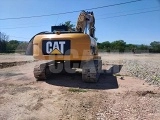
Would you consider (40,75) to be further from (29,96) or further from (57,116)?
(57,116)

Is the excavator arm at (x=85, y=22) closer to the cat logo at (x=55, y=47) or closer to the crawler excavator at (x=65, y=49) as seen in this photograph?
the crawler excavator at (x=65, y=49)

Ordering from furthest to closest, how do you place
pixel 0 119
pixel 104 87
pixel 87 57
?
pixel 87 57
pixel 104 87
pixel 0 119

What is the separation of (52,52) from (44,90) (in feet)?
5.97

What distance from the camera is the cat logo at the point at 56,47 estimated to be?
8984mm

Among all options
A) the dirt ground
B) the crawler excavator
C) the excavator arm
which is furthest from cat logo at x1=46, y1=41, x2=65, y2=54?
the excavator arm

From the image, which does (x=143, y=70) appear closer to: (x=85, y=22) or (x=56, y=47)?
(x=85, y=22)

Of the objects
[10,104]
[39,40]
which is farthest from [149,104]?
[39,40]

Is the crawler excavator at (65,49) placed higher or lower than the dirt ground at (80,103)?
higher

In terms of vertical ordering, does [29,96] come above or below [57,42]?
below

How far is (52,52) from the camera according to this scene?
29.8 feet

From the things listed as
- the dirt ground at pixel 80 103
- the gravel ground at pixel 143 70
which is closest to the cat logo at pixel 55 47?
the dirt ground at pixel 80 103

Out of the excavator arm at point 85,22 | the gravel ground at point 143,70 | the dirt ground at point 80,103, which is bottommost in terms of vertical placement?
the dirt ground at point 80,103

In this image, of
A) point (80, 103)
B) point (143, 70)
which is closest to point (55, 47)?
point (80, 103)

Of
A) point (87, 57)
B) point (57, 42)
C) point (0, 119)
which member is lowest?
point (0, 119)
